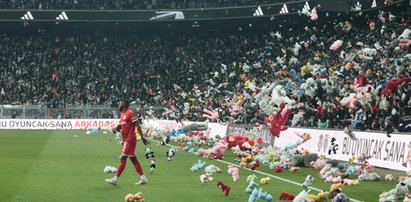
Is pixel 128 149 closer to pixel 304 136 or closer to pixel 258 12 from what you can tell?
pixel 304 136

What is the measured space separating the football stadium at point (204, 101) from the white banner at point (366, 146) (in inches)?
2.4

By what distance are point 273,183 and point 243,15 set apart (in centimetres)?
4686

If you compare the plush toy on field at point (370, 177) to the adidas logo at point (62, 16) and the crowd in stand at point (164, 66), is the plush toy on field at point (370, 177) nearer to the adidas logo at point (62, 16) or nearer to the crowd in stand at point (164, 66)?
the crowd in stand at point (164, 66)

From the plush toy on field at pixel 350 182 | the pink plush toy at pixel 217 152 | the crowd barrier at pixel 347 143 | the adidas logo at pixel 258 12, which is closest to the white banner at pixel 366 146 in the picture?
the crowd barrier at pixel 347 143

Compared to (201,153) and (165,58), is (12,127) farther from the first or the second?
(201,153)

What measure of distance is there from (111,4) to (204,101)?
78.1 feet

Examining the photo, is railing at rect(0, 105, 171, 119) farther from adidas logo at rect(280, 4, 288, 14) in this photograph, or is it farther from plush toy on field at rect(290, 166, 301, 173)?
plush toy on field at rect(290, 166, 301, 173)

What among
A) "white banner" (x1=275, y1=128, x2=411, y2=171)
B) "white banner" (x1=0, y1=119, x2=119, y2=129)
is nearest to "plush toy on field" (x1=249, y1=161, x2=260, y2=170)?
"white banner" (x1=275, y1=128, x2=411, y2=171)

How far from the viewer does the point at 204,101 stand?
49406mm

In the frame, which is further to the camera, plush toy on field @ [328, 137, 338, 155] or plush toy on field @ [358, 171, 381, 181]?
plush toy on field @ [328, 137, 338, 155]

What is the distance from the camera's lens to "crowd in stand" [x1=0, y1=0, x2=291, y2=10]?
66938 mm

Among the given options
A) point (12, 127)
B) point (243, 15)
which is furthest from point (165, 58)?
point (12, 127)

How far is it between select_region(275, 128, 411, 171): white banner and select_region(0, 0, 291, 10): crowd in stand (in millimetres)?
40036

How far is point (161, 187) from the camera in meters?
16.6
